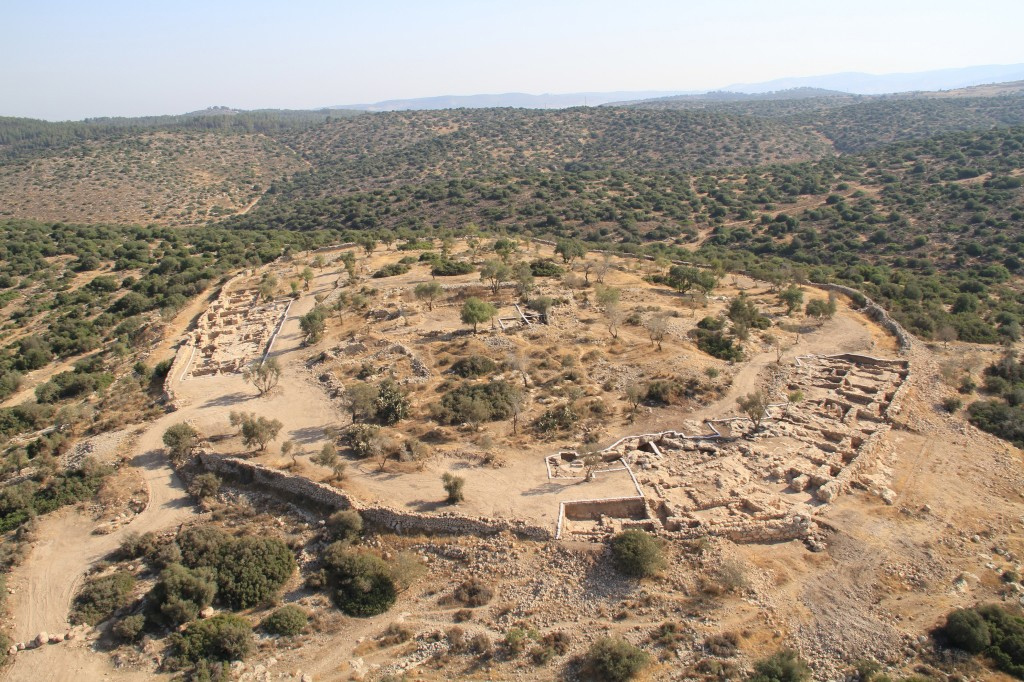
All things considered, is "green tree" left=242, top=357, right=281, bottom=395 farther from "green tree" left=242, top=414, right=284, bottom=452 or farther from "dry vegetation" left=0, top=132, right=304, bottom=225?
"dry vegetation" left=0, top=132, right=304, bottom=225

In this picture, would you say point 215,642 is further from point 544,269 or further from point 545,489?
point 544,269

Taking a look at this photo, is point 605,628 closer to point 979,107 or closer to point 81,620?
point 81,620

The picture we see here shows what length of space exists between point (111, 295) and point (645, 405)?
39916mm

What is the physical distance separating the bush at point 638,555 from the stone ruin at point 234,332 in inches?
801

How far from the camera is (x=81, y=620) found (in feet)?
48.5

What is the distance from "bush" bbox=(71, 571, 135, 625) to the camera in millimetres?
14875

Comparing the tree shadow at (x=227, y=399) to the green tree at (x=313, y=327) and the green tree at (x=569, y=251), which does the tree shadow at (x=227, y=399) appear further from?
the green tree at (x=569, y=251)

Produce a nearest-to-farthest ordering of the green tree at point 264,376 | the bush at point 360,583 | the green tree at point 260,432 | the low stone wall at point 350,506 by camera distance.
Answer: the bush at point 360,583 < the low stone wall at point 350,506 < the green tree at point 260,432 < the green tree at point 264,376

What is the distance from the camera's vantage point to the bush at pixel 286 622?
14.2m

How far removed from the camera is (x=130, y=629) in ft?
46.5

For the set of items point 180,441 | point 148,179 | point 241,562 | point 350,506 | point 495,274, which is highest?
point 148,179

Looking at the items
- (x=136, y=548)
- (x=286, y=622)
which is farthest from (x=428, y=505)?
(x=136, y=548)

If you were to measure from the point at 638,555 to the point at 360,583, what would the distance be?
719 cm

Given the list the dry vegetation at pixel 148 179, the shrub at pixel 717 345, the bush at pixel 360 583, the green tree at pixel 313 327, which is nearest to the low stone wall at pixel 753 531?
the bush at pixel 360 583
